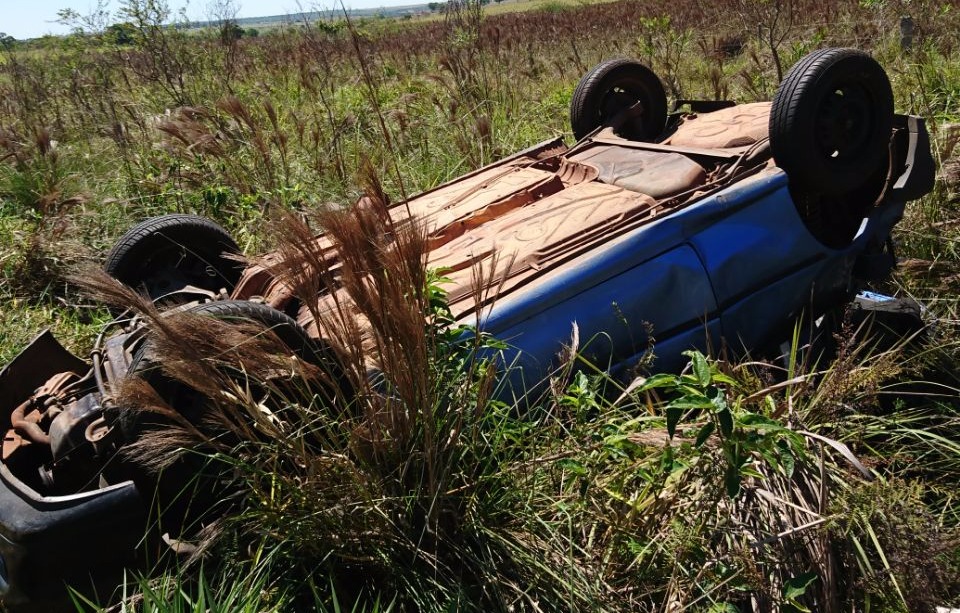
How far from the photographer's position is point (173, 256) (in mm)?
4008

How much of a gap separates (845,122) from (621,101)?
1643 mm

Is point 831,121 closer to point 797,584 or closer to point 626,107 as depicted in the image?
point 626,107

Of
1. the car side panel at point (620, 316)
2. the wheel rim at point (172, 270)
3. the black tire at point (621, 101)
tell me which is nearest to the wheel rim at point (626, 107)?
the black tire at point (621, 101)

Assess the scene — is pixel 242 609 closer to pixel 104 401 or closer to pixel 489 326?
pixel 104 401

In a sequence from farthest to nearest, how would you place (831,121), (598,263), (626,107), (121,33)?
(121,33), (626,107), (831,121), (598,263)

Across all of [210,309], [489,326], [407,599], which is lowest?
[407,599]

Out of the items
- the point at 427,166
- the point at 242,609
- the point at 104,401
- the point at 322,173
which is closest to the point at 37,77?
the point at 322,173

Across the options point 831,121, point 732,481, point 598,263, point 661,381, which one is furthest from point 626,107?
point 732,481

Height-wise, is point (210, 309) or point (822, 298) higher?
point (210, 309)

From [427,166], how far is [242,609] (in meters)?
4.66

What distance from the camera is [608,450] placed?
2.44 metres

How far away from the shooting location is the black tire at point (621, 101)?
15.8ft

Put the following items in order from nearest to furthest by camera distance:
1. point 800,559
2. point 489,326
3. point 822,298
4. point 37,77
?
point 800,559 < point 489,326 < point 822,298 < point 37,77

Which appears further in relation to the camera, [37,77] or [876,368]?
[37,77]
